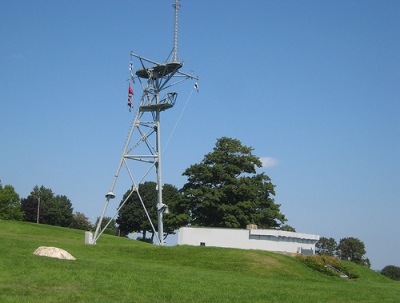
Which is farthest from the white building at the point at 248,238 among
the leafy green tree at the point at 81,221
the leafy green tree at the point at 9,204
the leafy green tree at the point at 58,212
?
the leafy green tree at the point at 81,221

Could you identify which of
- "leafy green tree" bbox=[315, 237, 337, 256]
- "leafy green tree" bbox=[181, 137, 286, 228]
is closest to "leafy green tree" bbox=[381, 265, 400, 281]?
"leafy green tree" bbox=[315, 237, 337, 256]

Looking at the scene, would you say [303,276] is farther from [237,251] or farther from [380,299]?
[380,299]

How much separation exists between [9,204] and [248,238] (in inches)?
2413

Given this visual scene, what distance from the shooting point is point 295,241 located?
4112 cm

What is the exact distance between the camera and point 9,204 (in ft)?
293

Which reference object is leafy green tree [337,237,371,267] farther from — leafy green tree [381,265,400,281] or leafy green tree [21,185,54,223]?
leafy green tree [21,185,54,223]

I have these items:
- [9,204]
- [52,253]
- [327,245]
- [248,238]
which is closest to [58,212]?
[9,204]

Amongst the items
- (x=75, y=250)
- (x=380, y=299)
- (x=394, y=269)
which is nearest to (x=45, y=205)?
(x=394, y=269)

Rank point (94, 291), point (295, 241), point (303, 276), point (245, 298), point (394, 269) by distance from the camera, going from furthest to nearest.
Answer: point (394, 269)
point (295, 241)
point (303, 276)
point (245, 298)
point (94, 291)

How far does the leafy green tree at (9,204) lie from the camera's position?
86562mm

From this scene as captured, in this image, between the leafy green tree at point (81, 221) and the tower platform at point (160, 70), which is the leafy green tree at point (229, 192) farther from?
the leafy green tree at point (81, 221)

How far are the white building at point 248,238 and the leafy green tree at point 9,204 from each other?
53.7 metres

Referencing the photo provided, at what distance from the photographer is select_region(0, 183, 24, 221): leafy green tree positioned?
3408 inches

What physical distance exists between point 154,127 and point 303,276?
741 inches
